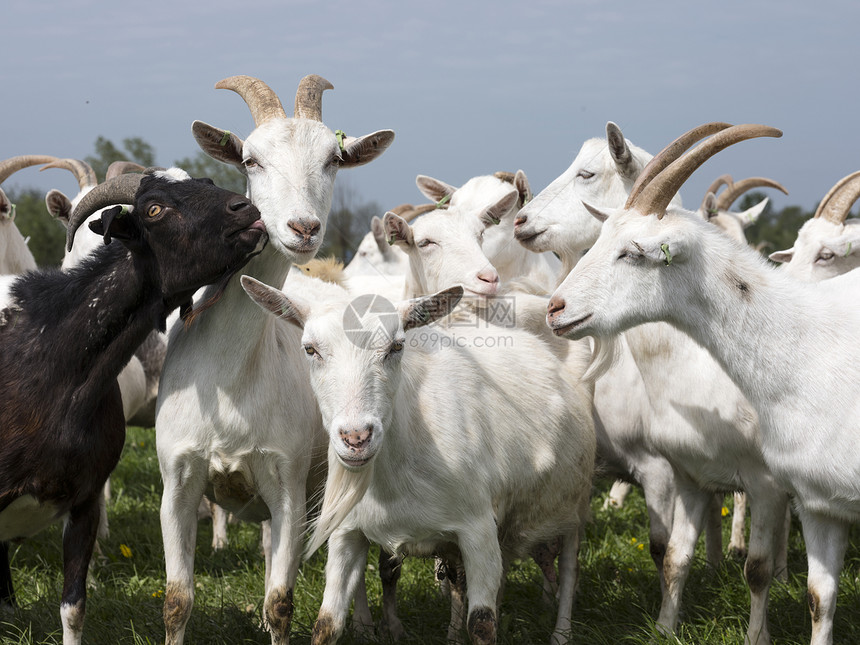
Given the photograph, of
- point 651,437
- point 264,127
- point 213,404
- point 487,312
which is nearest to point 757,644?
point 651,437

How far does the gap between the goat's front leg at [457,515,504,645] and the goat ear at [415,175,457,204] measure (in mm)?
3755

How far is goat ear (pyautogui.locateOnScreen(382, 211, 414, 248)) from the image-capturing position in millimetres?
5457

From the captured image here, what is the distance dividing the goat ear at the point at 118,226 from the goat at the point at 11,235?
327cm

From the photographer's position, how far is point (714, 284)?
3729 mm

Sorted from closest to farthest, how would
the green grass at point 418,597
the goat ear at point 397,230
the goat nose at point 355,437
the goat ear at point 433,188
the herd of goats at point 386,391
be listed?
the goat nose at point 355,437 < the herd of goats at point 386,391 < the green grass at point 418,597 < the goat ear at point 397,230 < the goat ear at point 433,188

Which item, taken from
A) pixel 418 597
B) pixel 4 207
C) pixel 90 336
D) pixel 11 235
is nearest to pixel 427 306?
pixel 90 336

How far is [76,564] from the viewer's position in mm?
4176

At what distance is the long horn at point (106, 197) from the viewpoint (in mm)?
4309

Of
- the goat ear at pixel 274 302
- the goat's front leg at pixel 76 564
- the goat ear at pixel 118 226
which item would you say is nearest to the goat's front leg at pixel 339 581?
the goat ear at pixel 274 302

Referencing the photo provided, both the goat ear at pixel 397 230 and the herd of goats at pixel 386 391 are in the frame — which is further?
the goat ear at pixel 397 230

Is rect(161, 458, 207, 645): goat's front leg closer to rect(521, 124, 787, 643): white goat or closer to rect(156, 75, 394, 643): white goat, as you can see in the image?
rect(156, 75, 394, 643): white goat

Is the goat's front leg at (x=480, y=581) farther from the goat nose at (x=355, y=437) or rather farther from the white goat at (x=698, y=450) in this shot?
the white goat at (x=698, y=450)

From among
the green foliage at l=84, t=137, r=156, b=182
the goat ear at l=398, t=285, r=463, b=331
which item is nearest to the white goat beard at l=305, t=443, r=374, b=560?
the goat ear at l=398, t=285, r=463, b=331

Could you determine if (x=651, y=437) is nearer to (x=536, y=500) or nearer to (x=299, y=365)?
(x=536, y=500)
